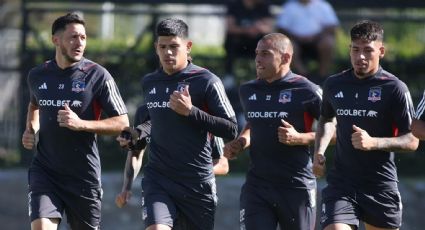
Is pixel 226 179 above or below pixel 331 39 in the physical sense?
below

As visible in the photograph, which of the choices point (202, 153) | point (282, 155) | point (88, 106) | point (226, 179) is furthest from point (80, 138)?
point (226, 179)

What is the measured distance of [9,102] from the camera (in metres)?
16.1

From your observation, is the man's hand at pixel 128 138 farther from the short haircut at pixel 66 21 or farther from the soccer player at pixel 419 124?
the soccer player at pixel 419 124

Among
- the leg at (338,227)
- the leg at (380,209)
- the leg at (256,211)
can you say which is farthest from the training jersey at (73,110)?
the leg at (380,209)

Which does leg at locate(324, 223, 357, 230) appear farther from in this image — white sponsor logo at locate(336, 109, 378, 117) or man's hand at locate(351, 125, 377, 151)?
white sponsor logo at locate(336, 109, 378, 117)

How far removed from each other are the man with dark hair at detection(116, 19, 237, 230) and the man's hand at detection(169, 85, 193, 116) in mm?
254

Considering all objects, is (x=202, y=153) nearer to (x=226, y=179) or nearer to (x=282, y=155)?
(x=282, y=155)

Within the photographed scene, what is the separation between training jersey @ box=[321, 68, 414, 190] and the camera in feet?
31.1

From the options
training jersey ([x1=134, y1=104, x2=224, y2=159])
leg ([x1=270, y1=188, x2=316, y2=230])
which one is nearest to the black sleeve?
training jersey ([x1=134, y1=104, x2=224, y2=159])

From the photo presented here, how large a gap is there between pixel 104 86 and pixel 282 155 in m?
1.58

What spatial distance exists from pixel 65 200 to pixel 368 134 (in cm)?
255

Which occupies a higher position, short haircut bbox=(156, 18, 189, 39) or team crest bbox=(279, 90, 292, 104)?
short haircut bbox=(156, 18, 189, 39)

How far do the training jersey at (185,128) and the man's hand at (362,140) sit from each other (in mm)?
1070

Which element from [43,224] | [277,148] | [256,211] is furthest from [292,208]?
[43,224]
